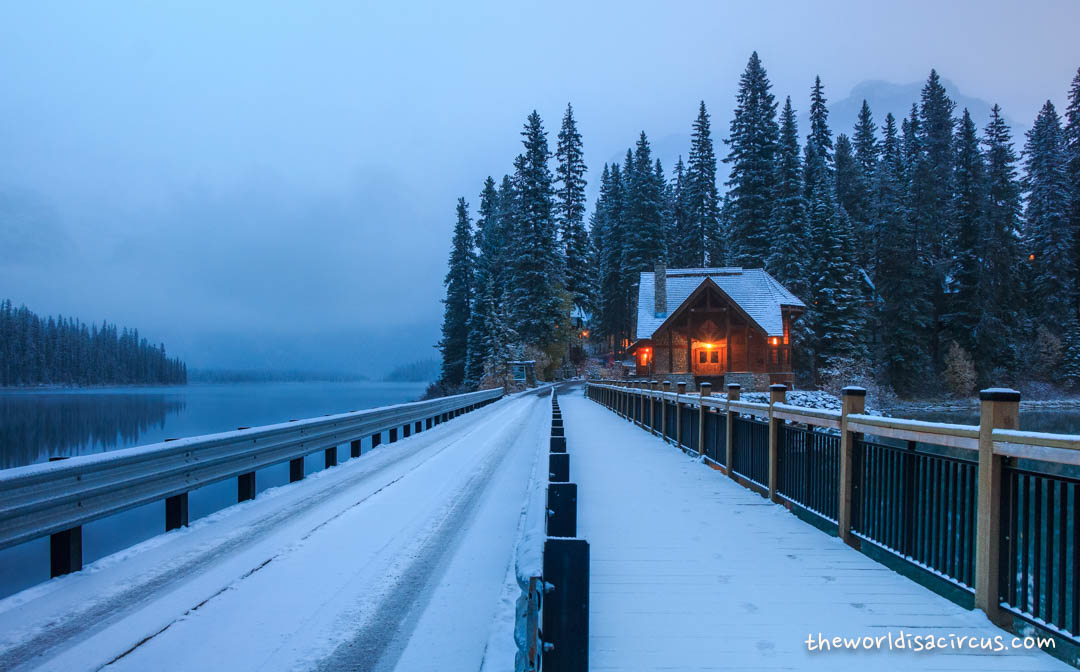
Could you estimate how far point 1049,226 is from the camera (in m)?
57.5

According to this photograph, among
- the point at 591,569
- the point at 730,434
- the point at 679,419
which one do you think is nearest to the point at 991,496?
the point at 591,569

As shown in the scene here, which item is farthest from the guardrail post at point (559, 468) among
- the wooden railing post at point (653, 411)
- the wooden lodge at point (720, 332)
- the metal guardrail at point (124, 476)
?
the wooden lodge at point (720, 332)

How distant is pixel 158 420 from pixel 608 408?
52.0 m

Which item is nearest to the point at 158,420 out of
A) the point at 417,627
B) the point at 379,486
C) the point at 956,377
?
the point at 379,486

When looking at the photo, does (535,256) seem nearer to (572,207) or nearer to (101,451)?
(572,207)

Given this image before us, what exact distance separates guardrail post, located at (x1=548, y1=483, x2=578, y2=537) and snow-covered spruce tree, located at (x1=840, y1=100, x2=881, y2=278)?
6834 cm

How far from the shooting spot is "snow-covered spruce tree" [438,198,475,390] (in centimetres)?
8219

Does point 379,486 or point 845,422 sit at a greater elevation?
point 845,422

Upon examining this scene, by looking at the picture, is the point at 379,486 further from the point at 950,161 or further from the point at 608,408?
the point at 950,161

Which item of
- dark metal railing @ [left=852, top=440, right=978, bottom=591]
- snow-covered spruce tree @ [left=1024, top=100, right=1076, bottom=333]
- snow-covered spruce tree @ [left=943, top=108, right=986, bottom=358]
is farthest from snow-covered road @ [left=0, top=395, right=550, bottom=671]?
snow-covered spruce tree @ [left=1024, top=100, right=1076, bottom=333]

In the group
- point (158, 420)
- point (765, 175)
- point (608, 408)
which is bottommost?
point (158, 420)

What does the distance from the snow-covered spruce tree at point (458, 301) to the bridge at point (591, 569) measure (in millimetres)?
74040

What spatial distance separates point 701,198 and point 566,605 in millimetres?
85134

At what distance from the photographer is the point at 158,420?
62.7m
